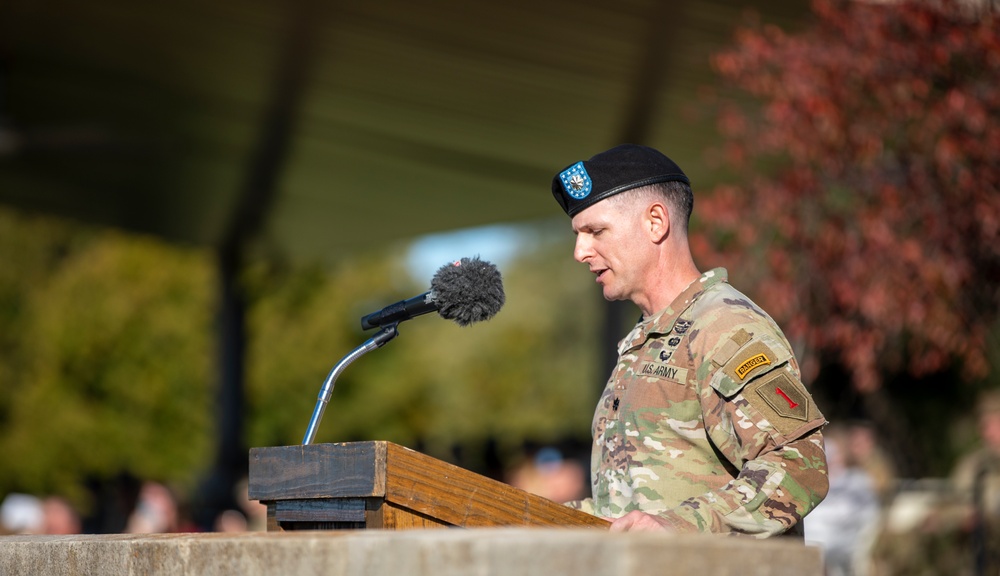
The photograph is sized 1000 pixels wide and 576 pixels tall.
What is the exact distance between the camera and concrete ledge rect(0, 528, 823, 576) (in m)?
1.72

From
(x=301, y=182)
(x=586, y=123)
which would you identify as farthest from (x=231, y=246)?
(x=586, y=123)

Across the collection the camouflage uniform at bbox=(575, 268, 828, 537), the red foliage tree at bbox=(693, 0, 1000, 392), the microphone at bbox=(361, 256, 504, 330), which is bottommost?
the camouflage uniform at bbox=(575, 268, 828, 537)

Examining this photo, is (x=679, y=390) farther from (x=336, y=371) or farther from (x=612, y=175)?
(x=336, y=371)

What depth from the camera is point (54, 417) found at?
1018 inches

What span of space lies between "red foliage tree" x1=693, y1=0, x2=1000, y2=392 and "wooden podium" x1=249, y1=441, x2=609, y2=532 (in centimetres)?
451

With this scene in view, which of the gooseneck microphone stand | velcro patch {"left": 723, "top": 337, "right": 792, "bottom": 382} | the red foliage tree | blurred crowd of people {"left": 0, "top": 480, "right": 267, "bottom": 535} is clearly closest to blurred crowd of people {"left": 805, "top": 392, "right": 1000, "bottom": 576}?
the red foliage tree

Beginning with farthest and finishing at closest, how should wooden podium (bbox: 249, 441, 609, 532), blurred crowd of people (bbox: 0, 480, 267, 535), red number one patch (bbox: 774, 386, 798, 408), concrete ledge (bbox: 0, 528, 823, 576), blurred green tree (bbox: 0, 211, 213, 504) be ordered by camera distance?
blurred green tree (bbox: 0, 211, 213, 504), blurred crowd of people (bbox: 0, 480, 267, 535), red number one patch (bbox: 774, 386, 798, 408), wooden podium (bbox: 249, 441, 609, 532), concrete ledge (bbox: 0, 528, 823, 576)

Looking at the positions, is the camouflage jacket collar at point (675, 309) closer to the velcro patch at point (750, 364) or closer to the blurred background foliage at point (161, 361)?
the velcro patch at point (750, 364)

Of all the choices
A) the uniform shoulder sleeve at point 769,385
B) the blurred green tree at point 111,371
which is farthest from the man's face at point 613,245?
the blurred green tree at point 111,371

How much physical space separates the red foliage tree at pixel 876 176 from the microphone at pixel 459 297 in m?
4.01

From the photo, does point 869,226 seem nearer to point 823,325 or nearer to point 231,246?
point 823,325

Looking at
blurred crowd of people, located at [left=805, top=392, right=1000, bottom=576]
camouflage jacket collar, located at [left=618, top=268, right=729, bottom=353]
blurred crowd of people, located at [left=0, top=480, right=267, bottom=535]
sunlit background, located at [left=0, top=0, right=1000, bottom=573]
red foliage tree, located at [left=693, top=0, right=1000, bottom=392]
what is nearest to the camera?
camouflage jacket collar, located at [left=618, top=268, right=729, bottom=353]

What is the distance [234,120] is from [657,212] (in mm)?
7576

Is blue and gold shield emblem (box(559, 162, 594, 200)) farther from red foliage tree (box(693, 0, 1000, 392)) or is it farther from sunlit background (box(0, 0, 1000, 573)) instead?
red foliage tree (box(693, 0, 1000, 392))
